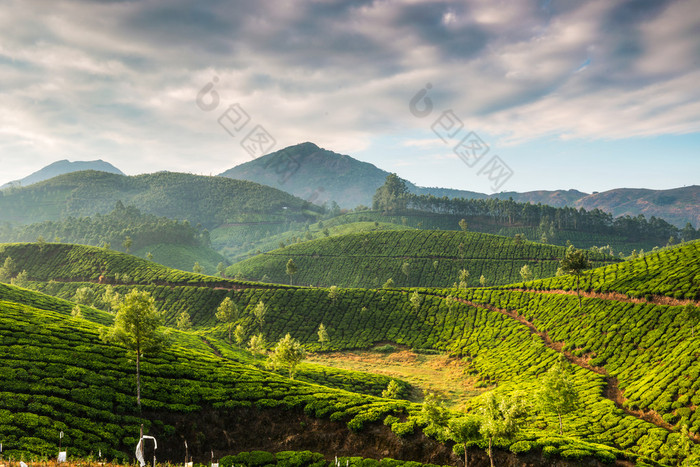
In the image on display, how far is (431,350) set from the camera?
94.9 meters

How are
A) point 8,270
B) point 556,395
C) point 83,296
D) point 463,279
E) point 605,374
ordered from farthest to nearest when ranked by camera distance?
point 463,279 < point 8,270 < point 83,296 < point 605,374 < point 556,395

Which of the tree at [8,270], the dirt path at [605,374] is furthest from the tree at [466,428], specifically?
the tree at [8,270]

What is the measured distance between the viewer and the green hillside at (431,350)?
116 ft

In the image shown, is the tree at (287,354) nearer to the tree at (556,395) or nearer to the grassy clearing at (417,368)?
the grassy clearing at (417,368)

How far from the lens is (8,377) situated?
34.1 m

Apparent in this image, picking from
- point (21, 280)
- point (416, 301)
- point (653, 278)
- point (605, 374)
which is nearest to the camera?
point (605, 374)

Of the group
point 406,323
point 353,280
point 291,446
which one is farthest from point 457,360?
point 353,280

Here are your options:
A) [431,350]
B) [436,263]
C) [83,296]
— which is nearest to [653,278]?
[431,350]

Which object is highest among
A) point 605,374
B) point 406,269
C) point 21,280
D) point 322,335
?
point 21,280

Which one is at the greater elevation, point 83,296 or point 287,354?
point 83,296

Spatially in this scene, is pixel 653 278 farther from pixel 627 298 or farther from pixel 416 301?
pixel 416 301

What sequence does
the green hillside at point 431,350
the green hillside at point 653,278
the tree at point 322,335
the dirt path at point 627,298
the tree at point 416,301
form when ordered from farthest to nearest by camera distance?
the tree at point 416,301
the tree at point 322,335
the green hillside at point 653,278
the dirt path at point 627,298
the green hillside at point 431,350

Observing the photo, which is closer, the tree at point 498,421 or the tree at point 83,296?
→ the tree at point 498,421

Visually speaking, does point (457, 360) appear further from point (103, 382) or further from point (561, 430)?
point (103, 382)
